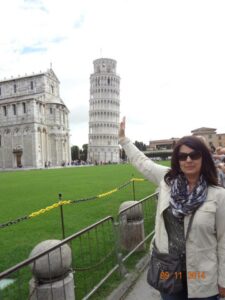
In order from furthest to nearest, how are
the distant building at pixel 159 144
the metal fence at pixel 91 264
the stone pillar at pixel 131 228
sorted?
the distant building at pixel 159 144 → the stone pillar at pixel 131 228 → the metal fence at pixel 91 264

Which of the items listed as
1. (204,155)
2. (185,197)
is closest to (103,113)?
(204,155)

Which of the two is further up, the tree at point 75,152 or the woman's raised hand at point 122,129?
the tree at point 75,152

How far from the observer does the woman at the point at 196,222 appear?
291cm

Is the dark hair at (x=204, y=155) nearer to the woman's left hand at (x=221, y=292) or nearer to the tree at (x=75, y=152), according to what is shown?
the woman's left hand at (x=221, y=292)

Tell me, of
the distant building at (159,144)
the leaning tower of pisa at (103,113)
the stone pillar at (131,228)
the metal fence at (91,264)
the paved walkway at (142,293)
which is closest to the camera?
the metal fence at (91,264)

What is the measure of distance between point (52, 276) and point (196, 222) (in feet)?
7.06

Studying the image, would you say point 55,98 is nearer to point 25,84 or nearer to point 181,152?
point 25,84

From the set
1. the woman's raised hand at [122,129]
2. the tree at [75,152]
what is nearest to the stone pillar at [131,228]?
the woman's raised hand at [122,129]

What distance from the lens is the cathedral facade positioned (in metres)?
77.8

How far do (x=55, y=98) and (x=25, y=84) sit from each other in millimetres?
7866

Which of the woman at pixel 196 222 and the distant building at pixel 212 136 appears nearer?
the woman at pixel 196 222

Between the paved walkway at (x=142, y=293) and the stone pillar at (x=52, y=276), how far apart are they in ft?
4.22

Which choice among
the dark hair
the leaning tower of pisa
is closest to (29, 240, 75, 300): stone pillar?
the dark hair

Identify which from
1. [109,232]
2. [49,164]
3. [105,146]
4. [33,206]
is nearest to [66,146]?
[49,164]
